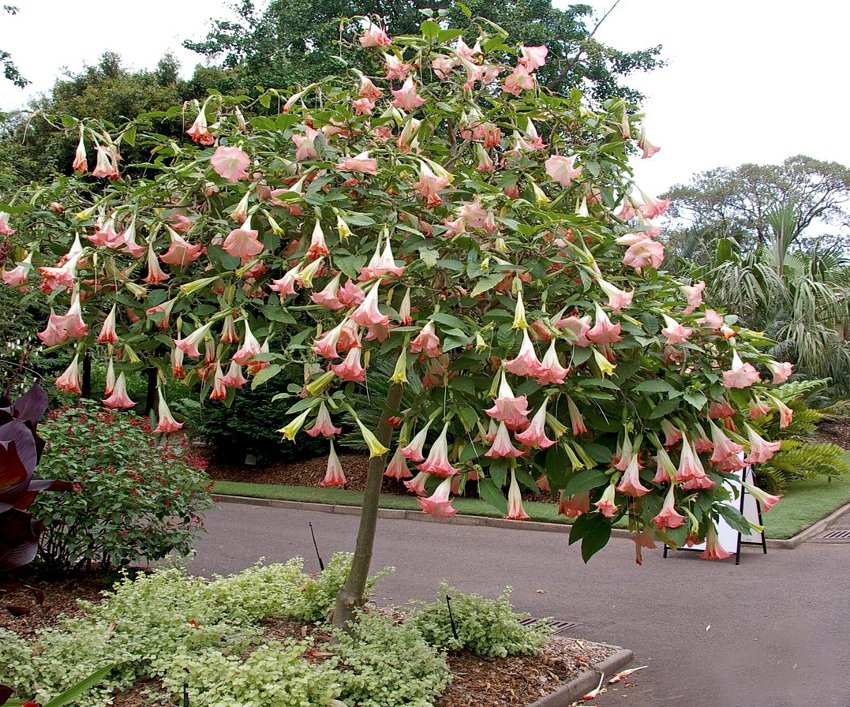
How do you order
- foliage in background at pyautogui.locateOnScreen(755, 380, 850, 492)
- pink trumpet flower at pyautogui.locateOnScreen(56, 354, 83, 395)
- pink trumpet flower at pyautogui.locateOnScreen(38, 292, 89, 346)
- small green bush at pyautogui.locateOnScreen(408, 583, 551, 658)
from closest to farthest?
pink trumpet flower at pyautogui.locateOnScreen(38, 292, 89, 346)
pink trumpet flower at pyautogui.locateOnScreen(56, 354, 83, 395)
small green bush at pyautogui.locateOnScreen(408, 583, 551, 658)
foliage in background at pyautogui.locateOnScreen(755, 380, 850, 492)

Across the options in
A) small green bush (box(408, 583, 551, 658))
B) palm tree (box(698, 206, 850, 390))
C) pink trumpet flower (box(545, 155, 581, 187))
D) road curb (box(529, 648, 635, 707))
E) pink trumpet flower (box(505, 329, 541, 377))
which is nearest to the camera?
pink trumpet flower (box(505, 329, 541, 377))

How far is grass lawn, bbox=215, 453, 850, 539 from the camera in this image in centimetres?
1112

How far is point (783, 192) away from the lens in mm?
39844

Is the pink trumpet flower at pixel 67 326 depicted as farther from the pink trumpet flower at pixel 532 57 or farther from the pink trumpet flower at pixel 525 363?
the pink trumpet flower at pixel 532 57

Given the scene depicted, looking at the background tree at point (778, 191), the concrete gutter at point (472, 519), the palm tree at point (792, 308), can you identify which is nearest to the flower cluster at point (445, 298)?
the concrete gutter at point (472, 519)

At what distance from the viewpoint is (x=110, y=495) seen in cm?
684

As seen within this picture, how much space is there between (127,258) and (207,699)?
6.91ft

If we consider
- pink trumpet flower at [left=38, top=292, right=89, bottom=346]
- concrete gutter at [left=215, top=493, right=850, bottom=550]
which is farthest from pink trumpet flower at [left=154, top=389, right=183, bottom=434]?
concrete gutter at [left=215, top=493, right=850, bottom=550]

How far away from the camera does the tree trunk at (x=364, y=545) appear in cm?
495

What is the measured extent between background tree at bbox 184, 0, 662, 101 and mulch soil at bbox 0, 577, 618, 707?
12822mm

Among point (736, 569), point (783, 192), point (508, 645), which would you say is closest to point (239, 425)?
point (736, 569)

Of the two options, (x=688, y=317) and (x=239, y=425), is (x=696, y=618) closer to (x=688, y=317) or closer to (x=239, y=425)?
(x=688, y=317)

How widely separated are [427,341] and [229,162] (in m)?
1.18

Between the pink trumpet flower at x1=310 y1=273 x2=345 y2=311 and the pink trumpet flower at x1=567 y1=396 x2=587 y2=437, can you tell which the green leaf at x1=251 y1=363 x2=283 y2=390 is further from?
the pink trumpet flower at x1=567 y1=396 x2=587 y2=437
